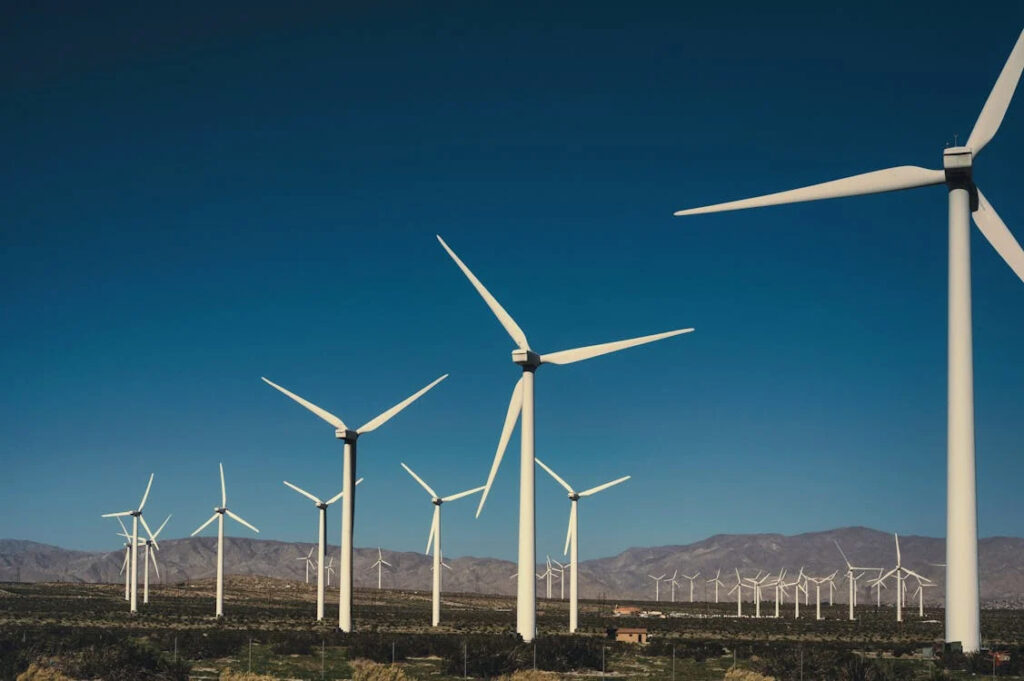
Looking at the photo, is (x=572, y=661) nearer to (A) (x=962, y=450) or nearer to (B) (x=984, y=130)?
(A) (x=962, y=450)

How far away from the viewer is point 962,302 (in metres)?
35.1

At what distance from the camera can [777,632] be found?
98188 millimetres

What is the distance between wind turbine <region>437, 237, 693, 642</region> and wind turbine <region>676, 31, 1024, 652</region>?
1430cm

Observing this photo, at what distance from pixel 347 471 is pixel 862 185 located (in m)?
36.5

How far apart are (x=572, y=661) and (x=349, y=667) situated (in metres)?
9.94

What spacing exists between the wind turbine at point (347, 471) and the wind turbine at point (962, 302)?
31119 mm

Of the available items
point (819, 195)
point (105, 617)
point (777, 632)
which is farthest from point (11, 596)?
point (819, 195)

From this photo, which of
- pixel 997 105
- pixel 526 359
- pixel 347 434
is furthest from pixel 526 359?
pixel 997 105

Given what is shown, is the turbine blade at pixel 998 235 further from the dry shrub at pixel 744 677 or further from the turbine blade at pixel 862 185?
the dry shrub at pixel 744 677

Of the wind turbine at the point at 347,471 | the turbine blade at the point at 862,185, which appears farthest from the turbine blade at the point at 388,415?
the turbine blade at the point at 862,185

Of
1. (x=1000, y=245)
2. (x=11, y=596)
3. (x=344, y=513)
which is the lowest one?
(x=11, y=596)

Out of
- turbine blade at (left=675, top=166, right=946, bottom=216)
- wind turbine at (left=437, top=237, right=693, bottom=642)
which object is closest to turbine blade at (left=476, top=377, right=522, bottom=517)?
wind turbine at (left=437, top=237, right=693, bottom=642)

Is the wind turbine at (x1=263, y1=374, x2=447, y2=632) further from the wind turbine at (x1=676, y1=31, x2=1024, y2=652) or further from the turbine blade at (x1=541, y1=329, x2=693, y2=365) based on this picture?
the wind turbine at (x1=676, y1=31, x2=1024, y2=652)

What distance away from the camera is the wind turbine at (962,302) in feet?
113
